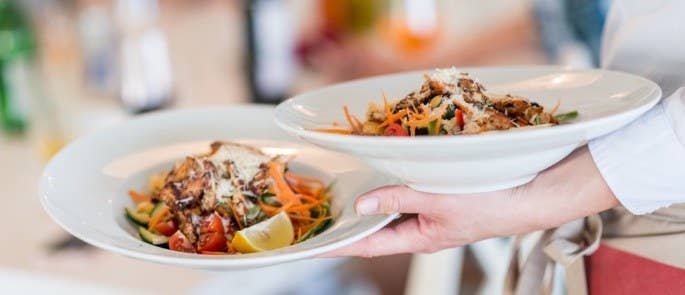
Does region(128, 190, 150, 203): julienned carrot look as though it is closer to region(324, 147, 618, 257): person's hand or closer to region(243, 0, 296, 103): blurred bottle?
region(324, 147, 618, 257): person's hand

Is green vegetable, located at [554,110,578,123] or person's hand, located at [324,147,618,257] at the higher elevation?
green vegetable, located at [554,110,578,123]

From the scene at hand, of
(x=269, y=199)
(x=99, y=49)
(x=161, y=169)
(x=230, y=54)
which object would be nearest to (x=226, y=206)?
(x=269, y=199)

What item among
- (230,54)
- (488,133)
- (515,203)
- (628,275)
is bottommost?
(230,54)

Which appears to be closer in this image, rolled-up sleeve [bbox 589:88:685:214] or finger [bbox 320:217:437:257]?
rolled-up sleeve [bbox 589:88:685:214]

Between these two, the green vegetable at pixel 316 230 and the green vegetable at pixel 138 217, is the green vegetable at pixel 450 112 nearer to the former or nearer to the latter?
the green vegetable at pixel 316 230

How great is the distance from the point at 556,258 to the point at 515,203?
20 centimetres

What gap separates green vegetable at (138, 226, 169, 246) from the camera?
2.76 ft

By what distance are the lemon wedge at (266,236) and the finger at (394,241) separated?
0.24 feet

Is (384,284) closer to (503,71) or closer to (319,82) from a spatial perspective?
(319,82)

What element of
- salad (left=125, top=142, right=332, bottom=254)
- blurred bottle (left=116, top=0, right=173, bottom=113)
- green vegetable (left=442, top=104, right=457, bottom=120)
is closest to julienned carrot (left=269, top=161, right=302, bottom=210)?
salad (left=125, top=142, right=332, bottom=254)

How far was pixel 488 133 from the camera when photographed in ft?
2.15

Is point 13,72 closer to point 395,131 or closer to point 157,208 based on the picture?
point 157,208

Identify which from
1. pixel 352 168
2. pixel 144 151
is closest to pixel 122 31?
pixel 144 151

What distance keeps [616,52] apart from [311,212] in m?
0.40
